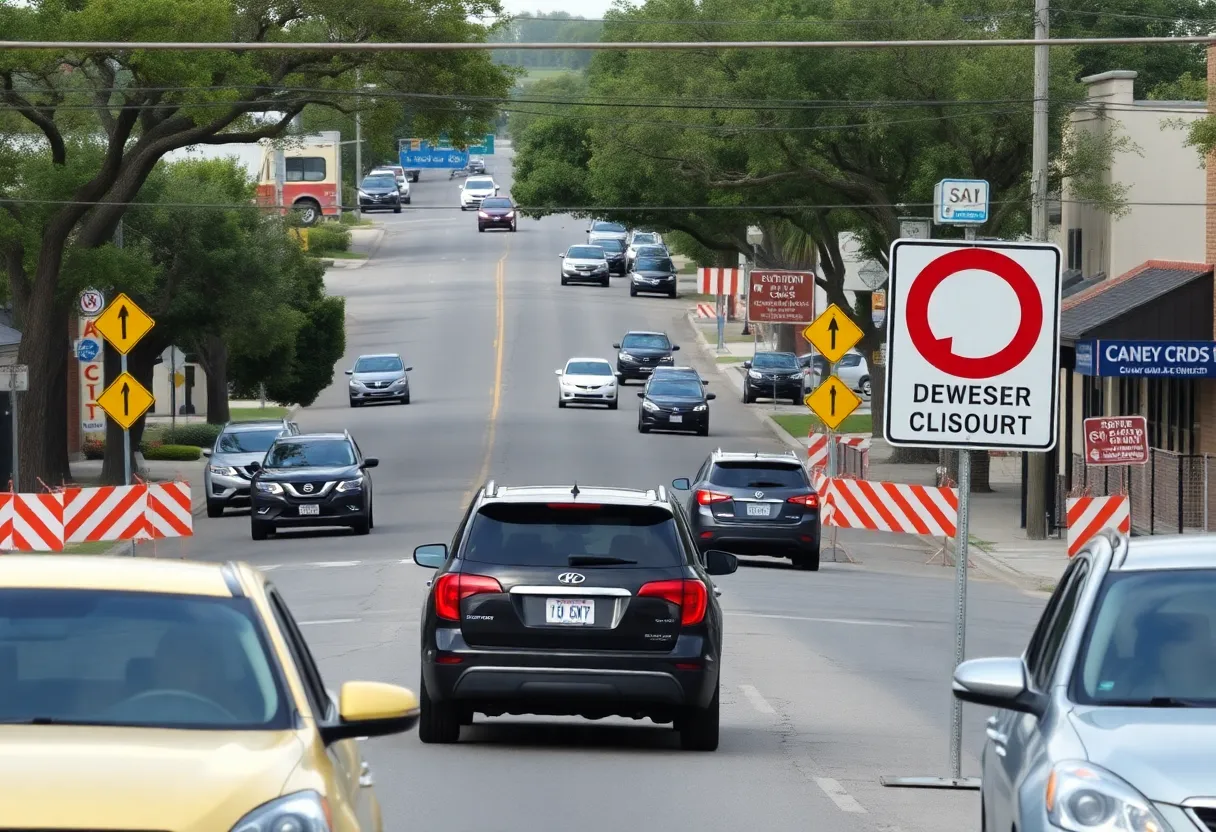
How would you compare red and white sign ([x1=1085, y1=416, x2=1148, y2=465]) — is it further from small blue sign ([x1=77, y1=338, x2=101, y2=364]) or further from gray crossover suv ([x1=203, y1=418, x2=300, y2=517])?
small blue sign ([x1=77, y1=338, x2=101, y2=364])

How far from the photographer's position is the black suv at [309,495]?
103 ft

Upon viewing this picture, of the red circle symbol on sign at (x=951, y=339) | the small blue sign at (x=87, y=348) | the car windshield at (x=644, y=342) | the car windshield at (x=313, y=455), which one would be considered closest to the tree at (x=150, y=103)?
the small blue sign at (x=87, y=348)

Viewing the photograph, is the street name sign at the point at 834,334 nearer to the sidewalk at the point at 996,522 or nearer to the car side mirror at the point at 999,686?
the sidewalk at the point at 996,522

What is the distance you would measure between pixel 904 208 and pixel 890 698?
30.6 meters

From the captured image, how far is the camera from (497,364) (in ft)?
233

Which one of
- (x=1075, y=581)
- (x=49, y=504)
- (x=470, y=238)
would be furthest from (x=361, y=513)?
(x=470, y=238)

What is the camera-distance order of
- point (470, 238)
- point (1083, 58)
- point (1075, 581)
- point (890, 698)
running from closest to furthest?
point (1075, 581) → point (890, 698) → point (1083, 58) → point (470, 238)

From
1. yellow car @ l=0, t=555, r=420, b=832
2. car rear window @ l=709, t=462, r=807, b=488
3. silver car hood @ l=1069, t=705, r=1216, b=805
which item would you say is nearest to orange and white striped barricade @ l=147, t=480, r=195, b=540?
car rear window @ l=709, t=462, r=807, b=488

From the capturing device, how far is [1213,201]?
1262 inches

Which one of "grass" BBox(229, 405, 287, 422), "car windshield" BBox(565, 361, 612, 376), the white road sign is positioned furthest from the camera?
"grass" BBox(229, 405, 287, 422)

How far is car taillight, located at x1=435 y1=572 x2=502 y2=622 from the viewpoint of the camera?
39.8ft

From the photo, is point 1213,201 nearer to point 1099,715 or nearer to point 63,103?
point 63,103

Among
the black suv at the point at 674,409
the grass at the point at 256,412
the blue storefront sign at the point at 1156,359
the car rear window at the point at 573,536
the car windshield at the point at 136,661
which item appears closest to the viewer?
the car windshield at the point at 136,661

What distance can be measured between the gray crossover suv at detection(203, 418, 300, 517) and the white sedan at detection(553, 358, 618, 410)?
20.7m
